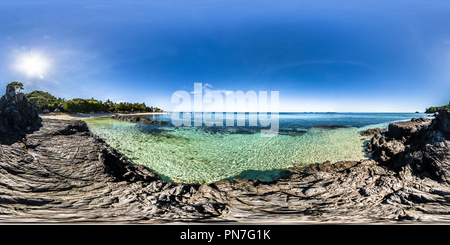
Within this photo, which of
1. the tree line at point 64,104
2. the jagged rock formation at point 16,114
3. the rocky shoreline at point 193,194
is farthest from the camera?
the tree line at point 64,104

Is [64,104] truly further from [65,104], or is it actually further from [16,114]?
[16,114]

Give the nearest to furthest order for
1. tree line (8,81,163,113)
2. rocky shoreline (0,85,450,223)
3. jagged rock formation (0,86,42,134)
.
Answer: rocky shoreline (0,85,450,223) → jagged rock formation (0,86,42,134) → tree line (8,81,163,113)

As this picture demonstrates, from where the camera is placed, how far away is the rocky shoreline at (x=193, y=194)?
3195mm

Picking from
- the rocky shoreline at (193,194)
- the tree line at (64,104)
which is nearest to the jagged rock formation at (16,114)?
the rocky shoreline at (193,194)

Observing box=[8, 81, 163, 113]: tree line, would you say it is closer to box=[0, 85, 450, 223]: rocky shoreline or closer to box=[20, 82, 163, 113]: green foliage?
box=[20, 82, 163, 113]: green foliage

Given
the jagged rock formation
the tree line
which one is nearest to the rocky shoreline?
the jagged rock formation

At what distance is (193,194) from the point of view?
457cm

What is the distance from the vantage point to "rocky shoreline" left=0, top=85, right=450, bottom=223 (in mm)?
3195

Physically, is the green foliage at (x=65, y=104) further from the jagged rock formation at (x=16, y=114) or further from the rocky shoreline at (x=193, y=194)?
the rocky shoreline at (x=193, y=194)

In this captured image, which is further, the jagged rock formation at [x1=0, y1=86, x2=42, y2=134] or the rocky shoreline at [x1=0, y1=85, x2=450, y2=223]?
the jagged rock formation at [x1=0, y1=86, x2=42, y2=134]

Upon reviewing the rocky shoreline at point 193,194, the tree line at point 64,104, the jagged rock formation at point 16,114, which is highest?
the tree line at point 64,104

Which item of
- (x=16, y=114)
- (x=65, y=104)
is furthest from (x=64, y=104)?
(x=16, y=114)
